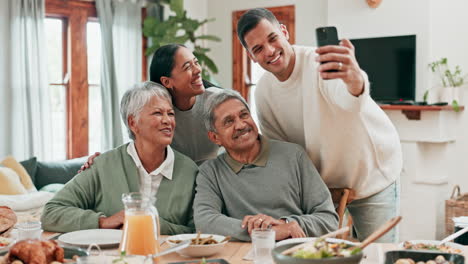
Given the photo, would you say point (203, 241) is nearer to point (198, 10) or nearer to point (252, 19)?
point (252, 19)

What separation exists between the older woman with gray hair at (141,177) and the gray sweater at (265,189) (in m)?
0.10

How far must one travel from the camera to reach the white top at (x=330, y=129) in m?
2.27

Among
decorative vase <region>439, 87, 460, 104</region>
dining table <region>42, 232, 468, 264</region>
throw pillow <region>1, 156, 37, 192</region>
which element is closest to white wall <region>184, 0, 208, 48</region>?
throw pillow <region>1, 156, 37, 192</region>

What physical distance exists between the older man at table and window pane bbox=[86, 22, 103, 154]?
4.46 meters

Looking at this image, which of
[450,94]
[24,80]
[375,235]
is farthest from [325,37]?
[24,80]

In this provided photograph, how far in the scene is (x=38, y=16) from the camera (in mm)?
5863

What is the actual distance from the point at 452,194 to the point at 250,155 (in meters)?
3.83

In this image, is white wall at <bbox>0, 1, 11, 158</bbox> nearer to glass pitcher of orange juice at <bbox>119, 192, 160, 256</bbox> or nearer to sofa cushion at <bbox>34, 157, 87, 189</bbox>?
sofa cushion at <bbox>34, 157, 87, 189</bbox>

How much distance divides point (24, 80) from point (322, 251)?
494 centimetres

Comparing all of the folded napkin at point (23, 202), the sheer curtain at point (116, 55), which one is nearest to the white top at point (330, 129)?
the folded napkin at point (23, 202)

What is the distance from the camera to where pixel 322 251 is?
1396mm

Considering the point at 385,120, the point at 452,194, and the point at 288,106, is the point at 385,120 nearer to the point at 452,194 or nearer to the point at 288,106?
the point at 288,106

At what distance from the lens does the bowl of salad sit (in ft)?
4.44

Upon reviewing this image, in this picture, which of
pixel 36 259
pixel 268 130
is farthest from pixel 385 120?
pixel 36 259
